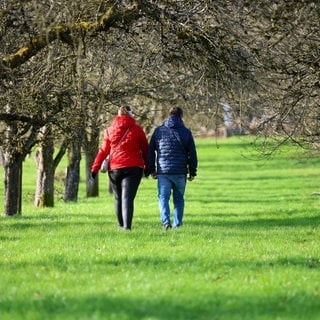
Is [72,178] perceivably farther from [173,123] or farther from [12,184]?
[173,123]

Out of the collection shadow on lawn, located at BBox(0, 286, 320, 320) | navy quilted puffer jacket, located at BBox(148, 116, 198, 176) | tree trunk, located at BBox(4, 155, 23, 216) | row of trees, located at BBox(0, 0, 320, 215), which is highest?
row of trees, located at BBox(0, 0, 320, 215)

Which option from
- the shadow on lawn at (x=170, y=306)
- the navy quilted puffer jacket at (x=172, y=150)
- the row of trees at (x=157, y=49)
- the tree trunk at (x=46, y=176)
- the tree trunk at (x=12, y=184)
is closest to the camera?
the shadow on lawn at (x=170, y=306)

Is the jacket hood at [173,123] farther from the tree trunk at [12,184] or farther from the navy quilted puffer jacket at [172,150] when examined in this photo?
the tree trunk at [12,184]

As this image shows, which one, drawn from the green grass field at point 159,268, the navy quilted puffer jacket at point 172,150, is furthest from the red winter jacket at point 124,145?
the green grass field at point 159,268

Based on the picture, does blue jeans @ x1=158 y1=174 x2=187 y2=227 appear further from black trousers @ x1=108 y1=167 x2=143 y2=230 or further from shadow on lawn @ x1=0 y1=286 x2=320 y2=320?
shadow on lawn @ x1=0 y1=286 x2=320 y2=320

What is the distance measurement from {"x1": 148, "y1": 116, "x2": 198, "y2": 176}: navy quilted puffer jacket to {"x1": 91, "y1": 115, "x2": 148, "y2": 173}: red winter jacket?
284mm

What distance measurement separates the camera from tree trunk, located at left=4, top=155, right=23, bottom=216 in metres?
22.1

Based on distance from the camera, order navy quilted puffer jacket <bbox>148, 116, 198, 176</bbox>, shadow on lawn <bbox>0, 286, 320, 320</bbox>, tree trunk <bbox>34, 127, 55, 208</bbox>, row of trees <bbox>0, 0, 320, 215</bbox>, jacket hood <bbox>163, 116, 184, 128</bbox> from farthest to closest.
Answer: tree trunk <bbox>34, 127, 55, 208</bbox>
jacket hood <bbox>163, 116, 184, 128</bbox>
navy quilted puffer jacket <bbox>148, 116, 198, 176</bbox>
row of trees <bbox>0, 0, 320, 215</bbox>
shadow on lawn <bbox>0, 286, 320, 320</bbox>

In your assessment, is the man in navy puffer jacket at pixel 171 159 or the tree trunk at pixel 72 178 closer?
the man in navy puffer jacket at pixel 171 159

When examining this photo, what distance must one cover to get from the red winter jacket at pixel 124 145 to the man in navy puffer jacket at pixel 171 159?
0.99 ft

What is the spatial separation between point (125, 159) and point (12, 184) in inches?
288

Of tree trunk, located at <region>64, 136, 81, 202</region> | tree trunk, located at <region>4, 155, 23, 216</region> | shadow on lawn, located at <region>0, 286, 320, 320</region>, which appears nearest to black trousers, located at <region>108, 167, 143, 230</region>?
shadow on lawn, located at <region>0, 286, 320, 320</region>

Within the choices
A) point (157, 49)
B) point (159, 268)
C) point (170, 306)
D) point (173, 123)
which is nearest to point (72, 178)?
point (173, 123)

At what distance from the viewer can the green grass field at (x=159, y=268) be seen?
8234mm
